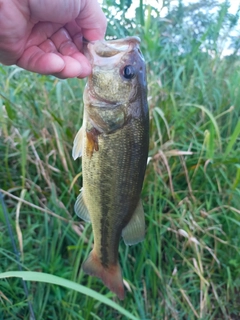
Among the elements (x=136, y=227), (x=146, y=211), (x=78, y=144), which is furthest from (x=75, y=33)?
(x=146, y=211)

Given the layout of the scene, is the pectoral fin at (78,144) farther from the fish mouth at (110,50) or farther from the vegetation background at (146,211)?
the vegetation background at (146,211)

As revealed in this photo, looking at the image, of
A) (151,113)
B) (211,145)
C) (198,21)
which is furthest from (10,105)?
(198,21)

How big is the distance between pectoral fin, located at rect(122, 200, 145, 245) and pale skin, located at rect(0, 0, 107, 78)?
0.67 meters

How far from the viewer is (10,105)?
7.41 feet

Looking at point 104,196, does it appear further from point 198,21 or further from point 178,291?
point 198,21

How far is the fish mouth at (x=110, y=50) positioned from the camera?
1.41 m

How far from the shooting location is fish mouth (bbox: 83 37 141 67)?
1411mm

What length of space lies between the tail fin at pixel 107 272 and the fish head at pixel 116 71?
0.79 meters

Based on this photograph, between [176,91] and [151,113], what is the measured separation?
0.66 meters

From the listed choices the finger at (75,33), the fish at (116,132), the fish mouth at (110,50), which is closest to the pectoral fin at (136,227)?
the fish at (116,132)

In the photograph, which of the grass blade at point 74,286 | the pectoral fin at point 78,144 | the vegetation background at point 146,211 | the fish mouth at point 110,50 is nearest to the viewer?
the grass blade at point 74,286

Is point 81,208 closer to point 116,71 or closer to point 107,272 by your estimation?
point 107,272

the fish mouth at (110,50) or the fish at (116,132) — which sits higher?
the fish mouth at (110,50)

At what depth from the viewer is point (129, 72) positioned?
1.43 meters
